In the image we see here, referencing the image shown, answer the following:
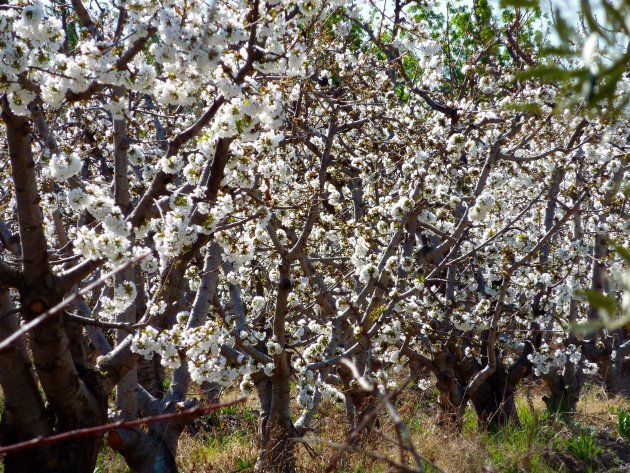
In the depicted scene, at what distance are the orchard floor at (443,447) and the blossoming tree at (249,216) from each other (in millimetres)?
282

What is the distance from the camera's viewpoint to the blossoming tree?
339 cm

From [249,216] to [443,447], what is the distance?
2.94m

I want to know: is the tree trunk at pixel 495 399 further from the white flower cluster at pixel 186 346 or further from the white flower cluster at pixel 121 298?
the white flower cluster at pixel 121 298

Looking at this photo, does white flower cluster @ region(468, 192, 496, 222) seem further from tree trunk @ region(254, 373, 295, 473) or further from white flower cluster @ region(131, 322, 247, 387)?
white flower cluster @ region(131, 322, 247, 387)

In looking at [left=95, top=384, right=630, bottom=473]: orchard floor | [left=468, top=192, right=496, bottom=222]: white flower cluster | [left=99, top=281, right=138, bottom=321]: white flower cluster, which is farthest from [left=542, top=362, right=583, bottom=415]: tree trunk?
[left=99, top=281, right=138, bottom=321]: white flower cluster

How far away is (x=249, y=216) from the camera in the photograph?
4488 millimetres

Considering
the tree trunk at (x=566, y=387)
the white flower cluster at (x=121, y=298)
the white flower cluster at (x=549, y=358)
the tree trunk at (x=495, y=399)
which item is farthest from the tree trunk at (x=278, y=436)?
the tree trunk at (x=566, y=387)

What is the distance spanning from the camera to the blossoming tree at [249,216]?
3387mm

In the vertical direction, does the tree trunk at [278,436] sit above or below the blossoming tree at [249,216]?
below

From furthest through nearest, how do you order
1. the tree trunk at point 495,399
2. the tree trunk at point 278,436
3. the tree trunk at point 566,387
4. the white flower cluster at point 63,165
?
1. the tree trunk at point 566,387
2. the tree trunk at point 495,399
3. the tree trunk at point 278,436
4. the white flower cluster at point 63,165

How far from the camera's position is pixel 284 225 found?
20.0ft

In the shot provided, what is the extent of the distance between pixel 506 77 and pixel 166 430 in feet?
15.0

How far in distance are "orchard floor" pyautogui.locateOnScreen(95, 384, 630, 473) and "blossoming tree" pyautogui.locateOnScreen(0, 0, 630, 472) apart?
0.28 m

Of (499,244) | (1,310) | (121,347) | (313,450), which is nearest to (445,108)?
(499,244)
